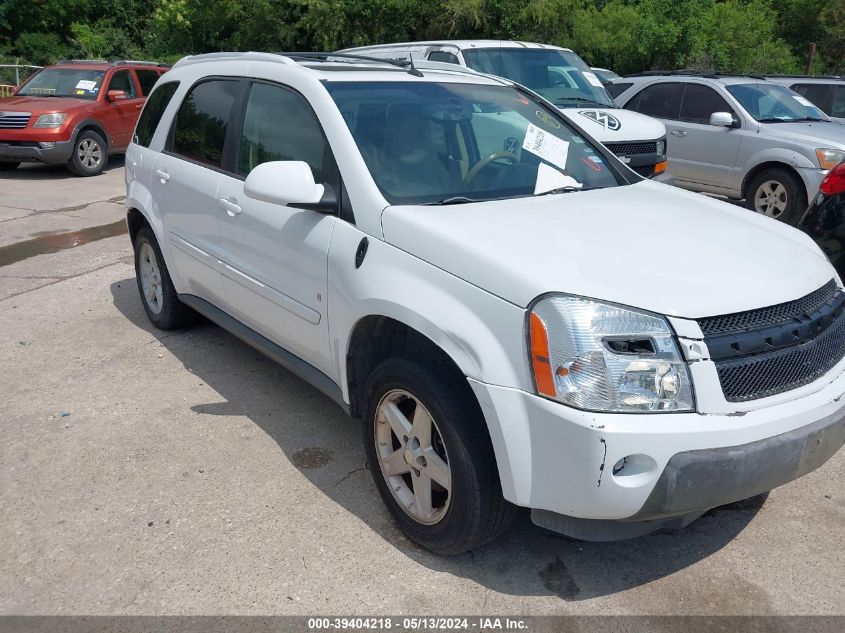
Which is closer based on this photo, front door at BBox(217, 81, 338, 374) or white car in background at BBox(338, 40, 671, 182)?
front door at BBox(217, 81, 338, 374)

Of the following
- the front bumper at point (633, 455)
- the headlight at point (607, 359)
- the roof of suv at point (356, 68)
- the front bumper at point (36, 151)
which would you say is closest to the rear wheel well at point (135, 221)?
the roof of suv at point (356, 68)

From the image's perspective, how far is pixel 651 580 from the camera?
10.0 feet

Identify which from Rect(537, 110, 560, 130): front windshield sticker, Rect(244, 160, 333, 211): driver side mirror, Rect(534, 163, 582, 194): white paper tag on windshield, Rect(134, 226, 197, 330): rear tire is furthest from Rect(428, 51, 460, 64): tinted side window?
Rect(244, 160, 333, 211): driver side mirror

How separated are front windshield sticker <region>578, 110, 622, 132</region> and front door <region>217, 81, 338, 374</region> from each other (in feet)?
16.3

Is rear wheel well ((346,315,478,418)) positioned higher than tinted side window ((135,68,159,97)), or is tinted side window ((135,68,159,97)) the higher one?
rear wheel well ((346,315,478,418))

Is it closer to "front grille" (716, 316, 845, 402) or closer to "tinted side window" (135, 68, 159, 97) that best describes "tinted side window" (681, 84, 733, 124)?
"front grille" (716, 316, 845, 402)

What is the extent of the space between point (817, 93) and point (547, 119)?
962cm

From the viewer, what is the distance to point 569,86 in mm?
9016

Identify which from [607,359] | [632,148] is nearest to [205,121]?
[607,359]

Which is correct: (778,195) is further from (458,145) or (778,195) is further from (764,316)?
(764,316)

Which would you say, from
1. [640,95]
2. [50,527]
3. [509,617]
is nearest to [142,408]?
[50,527]

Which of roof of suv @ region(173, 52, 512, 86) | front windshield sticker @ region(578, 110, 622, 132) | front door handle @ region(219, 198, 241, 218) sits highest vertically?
roof of suv @ region(173, 52, 512, 86)

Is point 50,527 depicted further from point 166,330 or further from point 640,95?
point 640,95

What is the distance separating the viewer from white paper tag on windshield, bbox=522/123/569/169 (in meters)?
3.95
